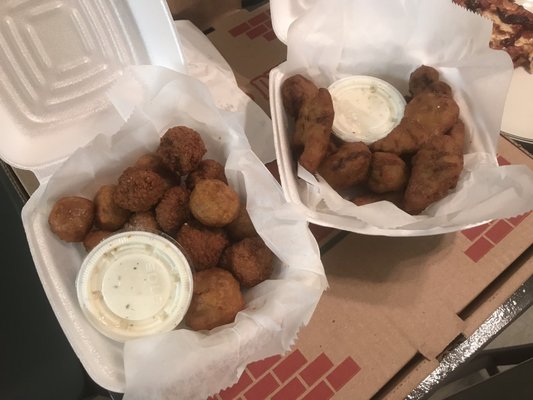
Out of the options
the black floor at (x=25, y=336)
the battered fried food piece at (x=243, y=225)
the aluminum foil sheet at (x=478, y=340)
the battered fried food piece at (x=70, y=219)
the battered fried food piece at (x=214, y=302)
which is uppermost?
the battered fried food piece at (x=70, y=219)

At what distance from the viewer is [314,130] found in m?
0.92

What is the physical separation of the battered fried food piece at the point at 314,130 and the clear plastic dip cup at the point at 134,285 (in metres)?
0.27

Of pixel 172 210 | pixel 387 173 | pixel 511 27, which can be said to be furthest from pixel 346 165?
pixel 511 27

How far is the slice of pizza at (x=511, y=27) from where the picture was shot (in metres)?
1.34

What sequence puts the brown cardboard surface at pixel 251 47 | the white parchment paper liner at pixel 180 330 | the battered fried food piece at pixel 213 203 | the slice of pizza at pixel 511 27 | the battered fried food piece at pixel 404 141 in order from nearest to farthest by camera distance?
the white parchment paper liner at pixel 180 330 < the battered fried food piece at pixel 213 203 < the battered fried food piece at pixel 404 141 < the brown cardboard surface at pixel 251 47 < the slice of pizza at pixel 511 27

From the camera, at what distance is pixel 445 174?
0.90 metres

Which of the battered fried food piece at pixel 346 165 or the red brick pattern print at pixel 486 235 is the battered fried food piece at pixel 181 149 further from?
the red brick pattern print at pixel 486 235

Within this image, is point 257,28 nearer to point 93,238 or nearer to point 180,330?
point 93,238

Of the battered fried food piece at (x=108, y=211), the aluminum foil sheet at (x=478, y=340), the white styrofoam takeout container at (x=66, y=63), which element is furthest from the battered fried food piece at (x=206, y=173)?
the aluminum foil sheet at (x=478, y=340)

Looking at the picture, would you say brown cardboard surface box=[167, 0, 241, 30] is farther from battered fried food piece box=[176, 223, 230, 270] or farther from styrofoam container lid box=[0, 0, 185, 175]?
battered fried food piece box=[176, 223, 230, 270]

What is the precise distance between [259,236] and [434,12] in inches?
22.4

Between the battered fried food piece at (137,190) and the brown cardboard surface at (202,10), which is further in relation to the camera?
the brown cardboard surface at (202,10)

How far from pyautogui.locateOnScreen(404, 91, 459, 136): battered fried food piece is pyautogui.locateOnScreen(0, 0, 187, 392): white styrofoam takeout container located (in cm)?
45

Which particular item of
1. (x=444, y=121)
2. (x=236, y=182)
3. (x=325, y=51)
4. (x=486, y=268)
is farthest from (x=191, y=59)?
(x=486, y=268)
